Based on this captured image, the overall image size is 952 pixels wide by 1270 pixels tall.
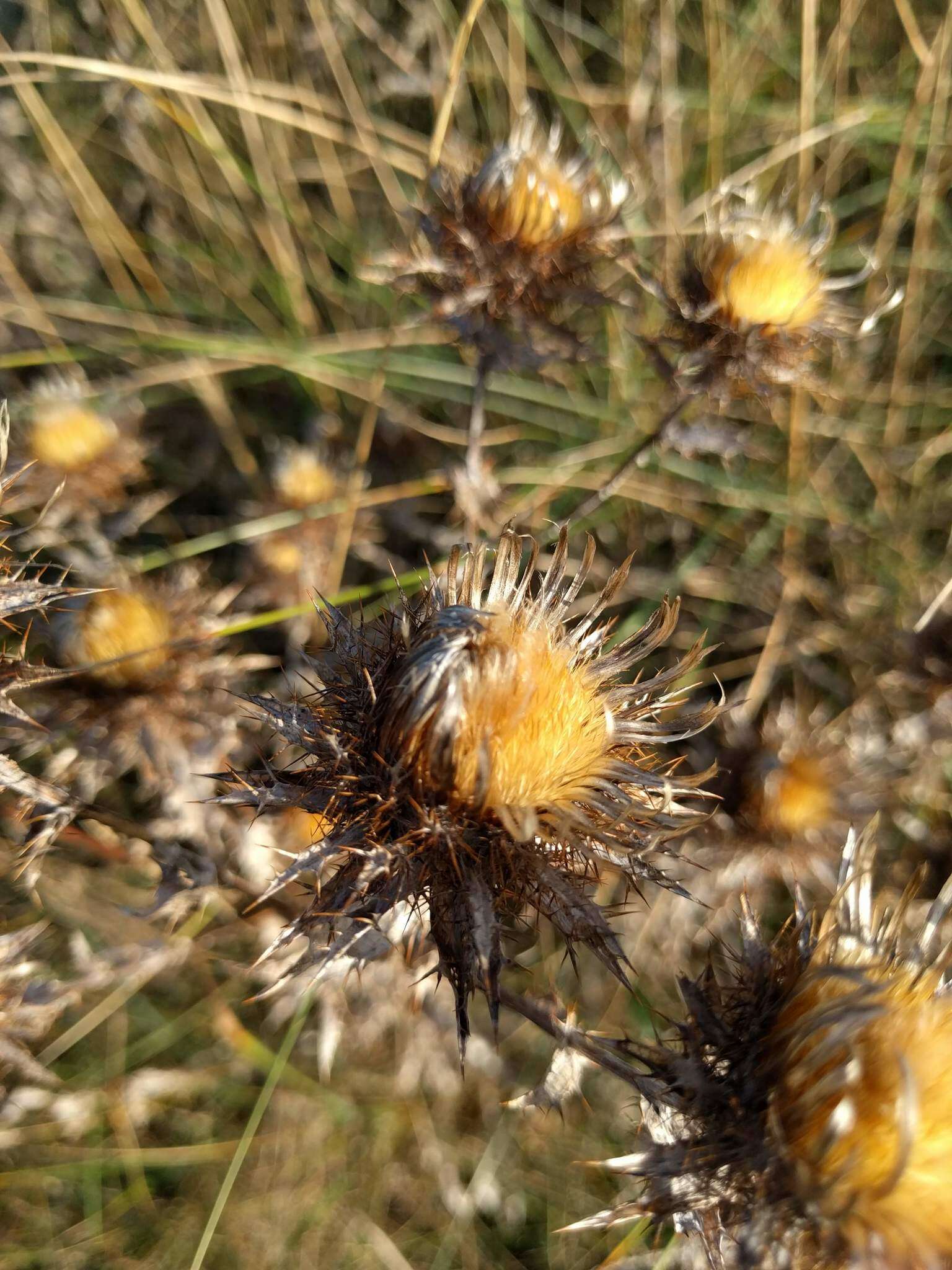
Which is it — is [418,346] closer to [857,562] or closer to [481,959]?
[857,562]

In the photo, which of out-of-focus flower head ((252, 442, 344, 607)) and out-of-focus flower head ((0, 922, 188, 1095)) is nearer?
out-of-focus flower head ((0, 922, 188, 1095))

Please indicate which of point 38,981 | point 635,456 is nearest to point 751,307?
point 635,456

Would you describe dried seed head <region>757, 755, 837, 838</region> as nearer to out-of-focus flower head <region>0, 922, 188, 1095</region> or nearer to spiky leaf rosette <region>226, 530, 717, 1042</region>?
spiky leaf rosette <region>226, 530, 717, 1042</region>

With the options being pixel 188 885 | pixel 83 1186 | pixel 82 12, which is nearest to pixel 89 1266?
pixel 83 1186

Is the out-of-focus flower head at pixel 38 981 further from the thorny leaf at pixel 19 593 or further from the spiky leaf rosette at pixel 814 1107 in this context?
the spiky leaf rosette at pixel 814 1107

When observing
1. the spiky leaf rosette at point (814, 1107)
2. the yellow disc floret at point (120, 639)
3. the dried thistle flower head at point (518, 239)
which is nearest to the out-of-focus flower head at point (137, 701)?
the yellow disc floret at point (120, 639)

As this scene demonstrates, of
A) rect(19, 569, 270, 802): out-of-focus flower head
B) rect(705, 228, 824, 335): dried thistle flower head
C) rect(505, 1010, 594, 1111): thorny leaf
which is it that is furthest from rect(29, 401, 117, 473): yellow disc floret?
rect(505, 1010, 594, 1111): thorny leaf
